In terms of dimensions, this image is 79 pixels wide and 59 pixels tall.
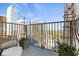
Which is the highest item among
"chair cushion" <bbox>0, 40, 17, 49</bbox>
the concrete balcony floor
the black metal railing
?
the black metal railing

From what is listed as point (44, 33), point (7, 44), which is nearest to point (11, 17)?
point (7, 44)

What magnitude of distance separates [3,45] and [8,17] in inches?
12.2

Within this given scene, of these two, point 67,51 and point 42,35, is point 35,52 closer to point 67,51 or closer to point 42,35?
point 42,35

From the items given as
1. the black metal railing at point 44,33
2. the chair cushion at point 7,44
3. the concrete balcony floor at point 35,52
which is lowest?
the concrete balcony floor at point 35,52

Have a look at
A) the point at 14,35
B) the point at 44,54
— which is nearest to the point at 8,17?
the point at 14,35

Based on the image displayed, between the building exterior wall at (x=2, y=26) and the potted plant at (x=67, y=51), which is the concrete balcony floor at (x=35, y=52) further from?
the building exterior wall at (x=2, y=26)

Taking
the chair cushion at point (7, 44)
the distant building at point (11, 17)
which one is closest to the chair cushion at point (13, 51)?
the chair cushion at point (7, 44)

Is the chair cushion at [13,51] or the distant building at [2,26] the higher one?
the distant building at [2,26]

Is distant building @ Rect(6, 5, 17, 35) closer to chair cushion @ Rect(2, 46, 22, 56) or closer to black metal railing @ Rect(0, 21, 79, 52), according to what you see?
black metal railing @ Rect(0, 21, 79, 52)

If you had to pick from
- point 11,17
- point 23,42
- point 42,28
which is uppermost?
point 11,17

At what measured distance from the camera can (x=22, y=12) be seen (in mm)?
1580

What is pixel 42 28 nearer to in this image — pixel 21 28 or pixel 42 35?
pixel 42 35

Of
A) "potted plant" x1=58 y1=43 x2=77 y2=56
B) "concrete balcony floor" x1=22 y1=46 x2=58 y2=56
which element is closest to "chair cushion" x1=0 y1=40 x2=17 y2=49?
"concrete balcony floor" x1=22 y1=46 x2=58 y2=56

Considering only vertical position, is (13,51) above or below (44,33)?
below
